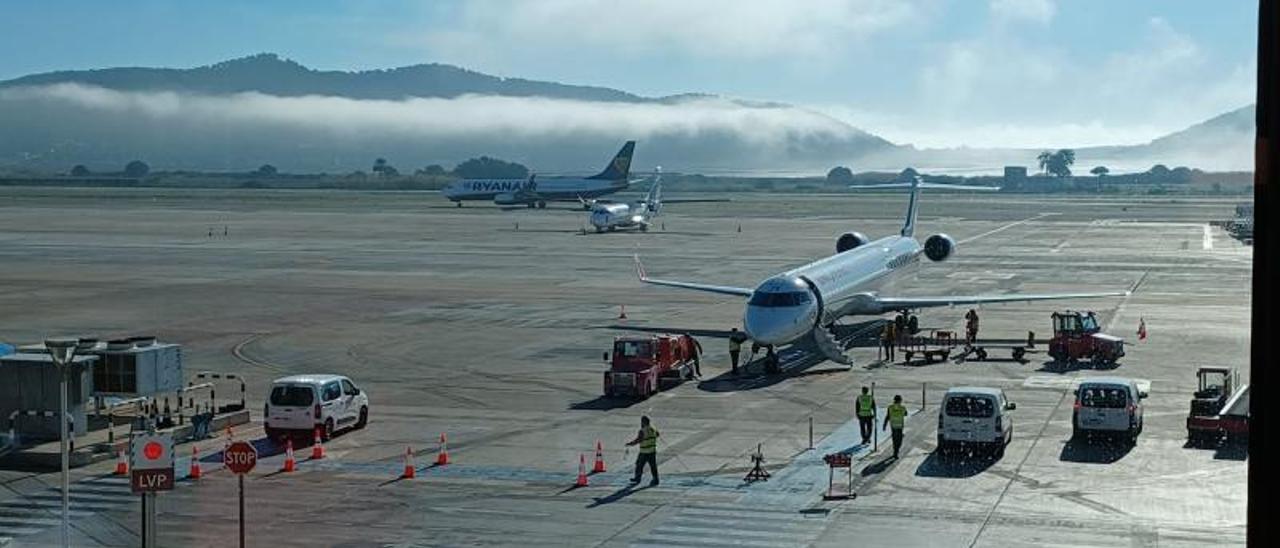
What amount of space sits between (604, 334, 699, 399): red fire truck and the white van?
11017 mm

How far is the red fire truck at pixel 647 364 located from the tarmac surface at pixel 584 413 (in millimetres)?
703

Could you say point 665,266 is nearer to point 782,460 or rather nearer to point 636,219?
point 636,219

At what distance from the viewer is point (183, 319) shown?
214 feet

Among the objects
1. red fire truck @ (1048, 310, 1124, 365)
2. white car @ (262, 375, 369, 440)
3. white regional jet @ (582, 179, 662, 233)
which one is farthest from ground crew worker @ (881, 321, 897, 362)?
white regional jet @ (582, 179, 662, 233)

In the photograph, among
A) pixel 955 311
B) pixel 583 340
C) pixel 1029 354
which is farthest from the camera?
pixel 955 311

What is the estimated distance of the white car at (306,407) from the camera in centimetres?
3706

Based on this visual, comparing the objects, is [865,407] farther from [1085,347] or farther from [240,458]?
[1085,347]

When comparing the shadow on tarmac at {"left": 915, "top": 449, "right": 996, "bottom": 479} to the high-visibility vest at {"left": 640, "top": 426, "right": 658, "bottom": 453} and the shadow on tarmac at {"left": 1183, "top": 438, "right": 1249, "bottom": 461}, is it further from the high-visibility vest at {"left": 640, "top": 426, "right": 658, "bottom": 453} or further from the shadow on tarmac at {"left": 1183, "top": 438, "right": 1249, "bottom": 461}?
the high-visibility vest at {"left": 640, "top": 426, "right": 658, "bottom": 453}

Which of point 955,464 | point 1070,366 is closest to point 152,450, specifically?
point 955,464

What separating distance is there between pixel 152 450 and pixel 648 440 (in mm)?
12040

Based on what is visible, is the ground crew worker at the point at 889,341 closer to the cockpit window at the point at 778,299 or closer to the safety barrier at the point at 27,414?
the cockpit window at the point at 778,299

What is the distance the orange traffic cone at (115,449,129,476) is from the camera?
109 feet

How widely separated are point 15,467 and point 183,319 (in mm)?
31931

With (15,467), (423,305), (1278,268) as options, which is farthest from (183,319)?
(1278,268)
